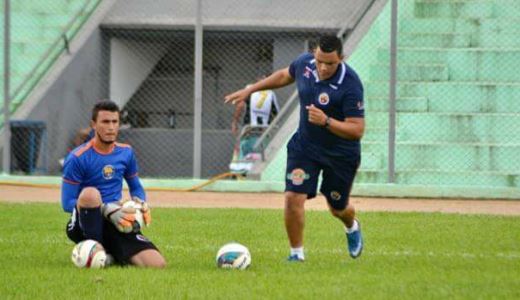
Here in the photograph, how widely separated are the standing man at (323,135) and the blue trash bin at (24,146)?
10504mm

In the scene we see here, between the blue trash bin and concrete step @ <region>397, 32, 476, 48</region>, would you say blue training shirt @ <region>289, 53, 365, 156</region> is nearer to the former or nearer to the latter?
concrete step @ <region>397, 32, 476, 48</region>

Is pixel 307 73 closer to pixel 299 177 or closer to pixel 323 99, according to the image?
pixel 323 99

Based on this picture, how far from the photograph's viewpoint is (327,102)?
11016mm

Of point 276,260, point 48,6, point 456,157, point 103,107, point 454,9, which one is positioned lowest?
point 276,260

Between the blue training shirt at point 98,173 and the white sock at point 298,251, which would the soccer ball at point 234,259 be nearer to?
the white sock at point 298,251

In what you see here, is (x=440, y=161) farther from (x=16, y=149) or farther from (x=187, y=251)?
(x=187, y=251)

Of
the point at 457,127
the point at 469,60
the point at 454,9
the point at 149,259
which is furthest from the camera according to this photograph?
the point at 454,9

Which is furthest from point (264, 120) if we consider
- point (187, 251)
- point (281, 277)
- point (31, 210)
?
point (281, 277)

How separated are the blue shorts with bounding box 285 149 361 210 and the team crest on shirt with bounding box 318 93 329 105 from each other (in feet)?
1.47

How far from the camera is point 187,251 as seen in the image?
1205 centimetres

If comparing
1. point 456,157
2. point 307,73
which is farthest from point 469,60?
point 307,73

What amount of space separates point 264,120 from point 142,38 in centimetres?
298

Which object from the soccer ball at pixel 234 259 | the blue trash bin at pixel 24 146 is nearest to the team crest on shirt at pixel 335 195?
the soccer ball at pixel 234 259

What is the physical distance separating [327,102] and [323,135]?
28 centimetres
